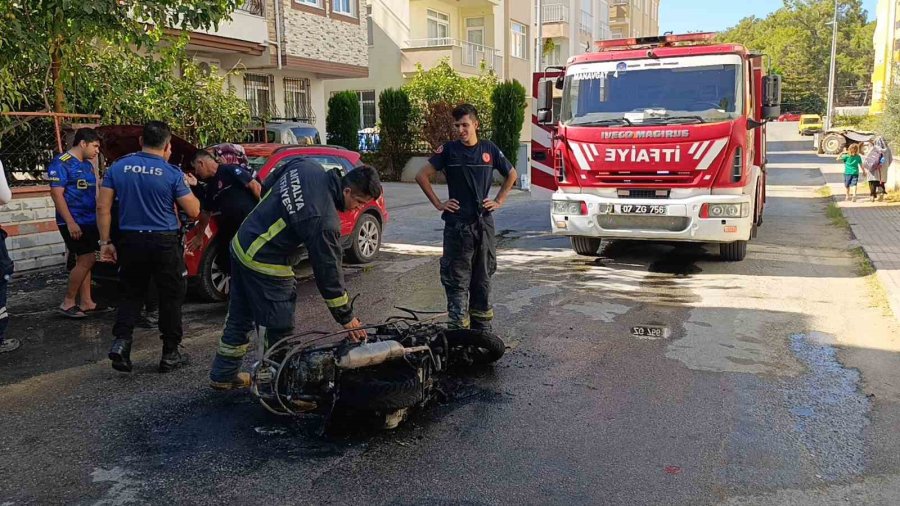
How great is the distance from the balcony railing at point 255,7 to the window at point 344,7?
2.83m

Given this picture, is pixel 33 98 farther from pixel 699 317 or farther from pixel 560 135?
pixel 699 317

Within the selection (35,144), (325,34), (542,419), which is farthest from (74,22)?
(325,34)

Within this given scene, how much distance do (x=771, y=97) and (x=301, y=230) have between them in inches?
303

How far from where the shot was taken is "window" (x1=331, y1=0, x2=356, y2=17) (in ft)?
64.0

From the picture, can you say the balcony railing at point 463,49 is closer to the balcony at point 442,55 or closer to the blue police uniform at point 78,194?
the balcony at point 442,55

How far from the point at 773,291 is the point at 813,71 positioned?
8533 centimetres

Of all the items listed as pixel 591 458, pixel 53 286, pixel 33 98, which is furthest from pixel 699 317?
pixel 33 98

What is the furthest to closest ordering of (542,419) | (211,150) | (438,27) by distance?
(438,27) → (211,150) → (542,419)

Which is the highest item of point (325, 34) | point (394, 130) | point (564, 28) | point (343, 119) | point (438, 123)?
point (564, 28)

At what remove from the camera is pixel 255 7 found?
16703mm

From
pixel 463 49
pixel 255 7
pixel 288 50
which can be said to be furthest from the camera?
pixel 463 49

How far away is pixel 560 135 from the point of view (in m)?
9.22

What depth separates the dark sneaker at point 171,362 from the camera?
5.23 metres

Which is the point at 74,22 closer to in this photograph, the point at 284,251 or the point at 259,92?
the point at 284,251
